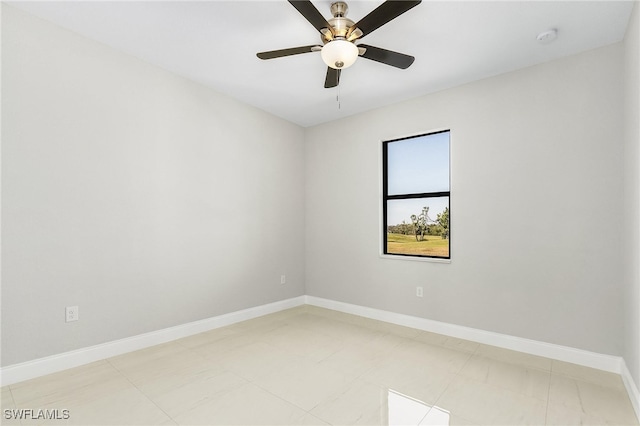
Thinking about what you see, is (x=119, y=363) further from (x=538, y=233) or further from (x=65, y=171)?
(x=538, y=233)

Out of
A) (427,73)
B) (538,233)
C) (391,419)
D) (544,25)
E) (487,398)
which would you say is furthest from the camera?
(427,73)

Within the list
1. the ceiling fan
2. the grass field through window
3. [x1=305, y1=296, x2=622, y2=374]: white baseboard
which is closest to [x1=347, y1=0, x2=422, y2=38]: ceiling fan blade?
the ceiling fan

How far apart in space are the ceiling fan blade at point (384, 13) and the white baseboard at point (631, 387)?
9.08 feet

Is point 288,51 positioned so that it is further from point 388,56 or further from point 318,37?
point 388,56

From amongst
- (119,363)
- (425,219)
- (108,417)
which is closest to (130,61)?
(119,363)

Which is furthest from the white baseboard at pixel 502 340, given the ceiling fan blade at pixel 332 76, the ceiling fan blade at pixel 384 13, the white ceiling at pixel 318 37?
the ceiling fan blade at pixel 384 13

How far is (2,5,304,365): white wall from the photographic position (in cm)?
227

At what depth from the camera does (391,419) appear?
6.05 ft

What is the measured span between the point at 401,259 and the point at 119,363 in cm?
296

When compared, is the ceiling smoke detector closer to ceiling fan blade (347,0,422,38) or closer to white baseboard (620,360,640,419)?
ceiling fan blade (347,0,422,38)

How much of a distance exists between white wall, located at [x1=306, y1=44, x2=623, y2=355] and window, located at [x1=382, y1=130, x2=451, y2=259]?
0.14m

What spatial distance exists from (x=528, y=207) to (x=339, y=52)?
222 cm

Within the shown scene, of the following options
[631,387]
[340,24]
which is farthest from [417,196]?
[631,387]

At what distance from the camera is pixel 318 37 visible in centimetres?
252
